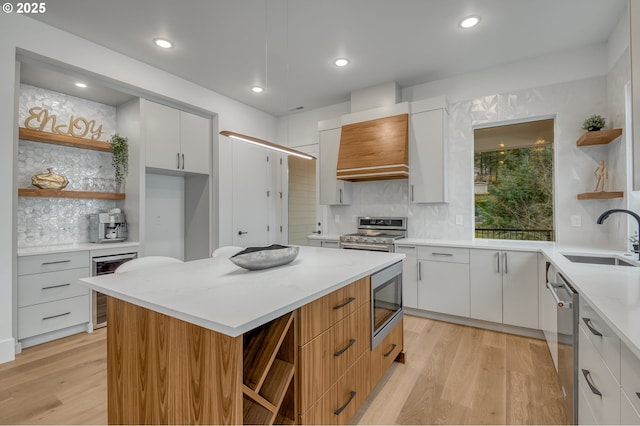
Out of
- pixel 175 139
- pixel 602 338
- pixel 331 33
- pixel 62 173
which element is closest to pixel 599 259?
pixel 602 338

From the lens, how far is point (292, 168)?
509cm

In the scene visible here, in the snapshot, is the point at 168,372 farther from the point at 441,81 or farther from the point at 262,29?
the point at 441,81

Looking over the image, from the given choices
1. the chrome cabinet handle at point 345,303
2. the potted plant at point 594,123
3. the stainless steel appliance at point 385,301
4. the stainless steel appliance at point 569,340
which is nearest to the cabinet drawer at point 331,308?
the chrome cabinet handle at point 345,303

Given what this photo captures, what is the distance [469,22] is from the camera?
263cm

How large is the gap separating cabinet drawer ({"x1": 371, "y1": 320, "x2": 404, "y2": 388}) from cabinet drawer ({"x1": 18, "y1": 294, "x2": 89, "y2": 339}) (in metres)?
3.00

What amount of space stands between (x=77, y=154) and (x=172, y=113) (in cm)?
117

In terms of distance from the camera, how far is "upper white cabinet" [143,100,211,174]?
3545mm

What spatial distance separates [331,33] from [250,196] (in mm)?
2606

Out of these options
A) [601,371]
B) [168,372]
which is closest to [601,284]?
[601,371]

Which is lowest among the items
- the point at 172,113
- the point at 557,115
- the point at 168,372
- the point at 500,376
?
the point at 500,376

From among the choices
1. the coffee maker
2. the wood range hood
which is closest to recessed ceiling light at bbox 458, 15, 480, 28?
the wood range hood

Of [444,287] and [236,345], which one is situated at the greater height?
[236,345]

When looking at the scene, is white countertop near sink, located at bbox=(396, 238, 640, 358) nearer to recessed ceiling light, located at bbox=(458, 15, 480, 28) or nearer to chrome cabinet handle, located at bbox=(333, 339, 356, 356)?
chrome cabinet handle, located at bbox=(333, 339, 356, 356)

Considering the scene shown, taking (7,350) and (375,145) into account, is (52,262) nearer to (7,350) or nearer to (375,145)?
(7,350)
